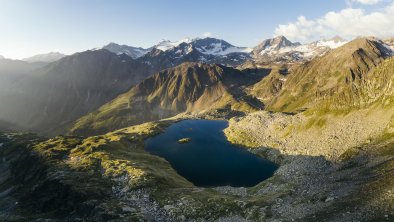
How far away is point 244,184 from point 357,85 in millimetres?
73967

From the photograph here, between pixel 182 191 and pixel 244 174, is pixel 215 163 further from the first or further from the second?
pixel 182 191

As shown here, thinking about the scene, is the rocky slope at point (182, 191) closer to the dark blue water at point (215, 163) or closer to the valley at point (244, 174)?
the valley at point (244, 174)

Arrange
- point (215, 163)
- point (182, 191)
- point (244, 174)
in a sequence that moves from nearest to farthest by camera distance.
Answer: point (182, 191) < point (244, 174) < point (215, 163)

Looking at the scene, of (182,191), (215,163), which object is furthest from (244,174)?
(182,191)

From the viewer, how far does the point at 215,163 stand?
14988 cm

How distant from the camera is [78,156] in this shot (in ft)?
460

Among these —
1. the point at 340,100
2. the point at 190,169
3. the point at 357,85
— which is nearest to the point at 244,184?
the point at 190,169

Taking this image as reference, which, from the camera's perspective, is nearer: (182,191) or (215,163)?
(182,191)

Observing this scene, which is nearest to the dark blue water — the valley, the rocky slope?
the valley

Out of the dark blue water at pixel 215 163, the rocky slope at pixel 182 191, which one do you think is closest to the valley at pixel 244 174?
the rocky slope at pixel 182 191

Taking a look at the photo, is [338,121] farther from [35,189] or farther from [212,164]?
[35,189]

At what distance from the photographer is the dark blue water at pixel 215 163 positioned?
124875 millimetres

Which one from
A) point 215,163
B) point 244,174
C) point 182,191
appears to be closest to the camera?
point 182,191

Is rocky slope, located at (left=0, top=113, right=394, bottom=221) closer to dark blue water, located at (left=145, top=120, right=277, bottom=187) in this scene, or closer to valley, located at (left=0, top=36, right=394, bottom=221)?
valley, located at (left=0, top=36, right=394, bottom=221)
